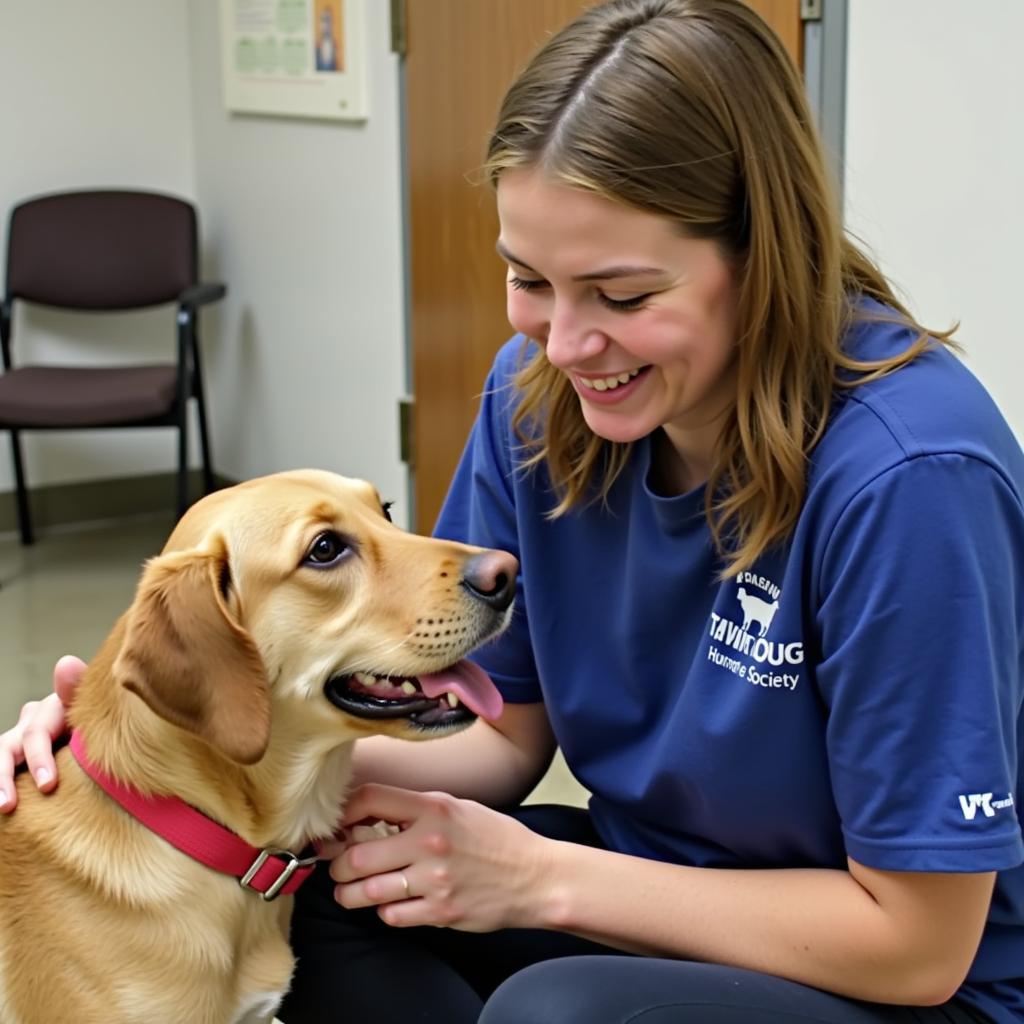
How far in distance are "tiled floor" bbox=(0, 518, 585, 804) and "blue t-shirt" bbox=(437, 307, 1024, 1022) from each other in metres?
1.21

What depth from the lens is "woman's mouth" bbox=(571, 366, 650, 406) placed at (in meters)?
1.19

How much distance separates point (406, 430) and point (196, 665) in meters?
2.46

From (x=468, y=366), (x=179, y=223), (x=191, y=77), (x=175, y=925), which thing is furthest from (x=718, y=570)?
(x=191, y=77)

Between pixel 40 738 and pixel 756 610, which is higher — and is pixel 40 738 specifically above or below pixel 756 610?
below

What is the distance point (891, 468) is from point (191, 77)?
3.88 meters

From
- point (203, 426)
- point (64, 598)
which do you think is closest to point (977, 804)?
point (64, 598)

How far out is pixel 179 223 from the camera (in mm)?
4250

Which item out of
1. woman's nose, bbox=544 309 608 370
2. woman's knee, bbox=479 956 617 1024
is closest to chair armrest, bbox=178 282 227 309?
woman's nose, bbox=544 309 608 370

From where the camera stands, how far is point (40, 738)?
4.45ft

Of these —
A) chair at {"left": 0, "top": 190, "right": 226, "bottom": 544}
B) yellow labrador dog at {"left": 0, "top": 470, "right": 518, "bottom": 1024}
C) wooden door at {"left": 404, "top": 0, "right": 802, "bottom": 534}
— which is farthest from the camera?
chair at {"left": 0, "top": 190, "right": 226, "bottom": 544}

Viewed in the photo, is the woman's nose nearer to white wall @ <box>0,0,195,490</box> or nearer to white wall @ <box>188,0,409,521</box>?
white wall @ <box>188,0,409,521</box>

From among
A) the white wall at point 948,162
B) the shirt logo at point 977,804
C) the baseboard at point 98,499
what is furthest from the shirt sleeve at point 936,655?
the baseboard at point 98,499

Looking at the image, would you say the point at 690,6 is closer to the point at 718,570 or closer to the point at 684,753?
the point at 718,570

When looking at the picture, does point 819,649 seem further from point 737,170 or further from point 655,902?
point 737,170
